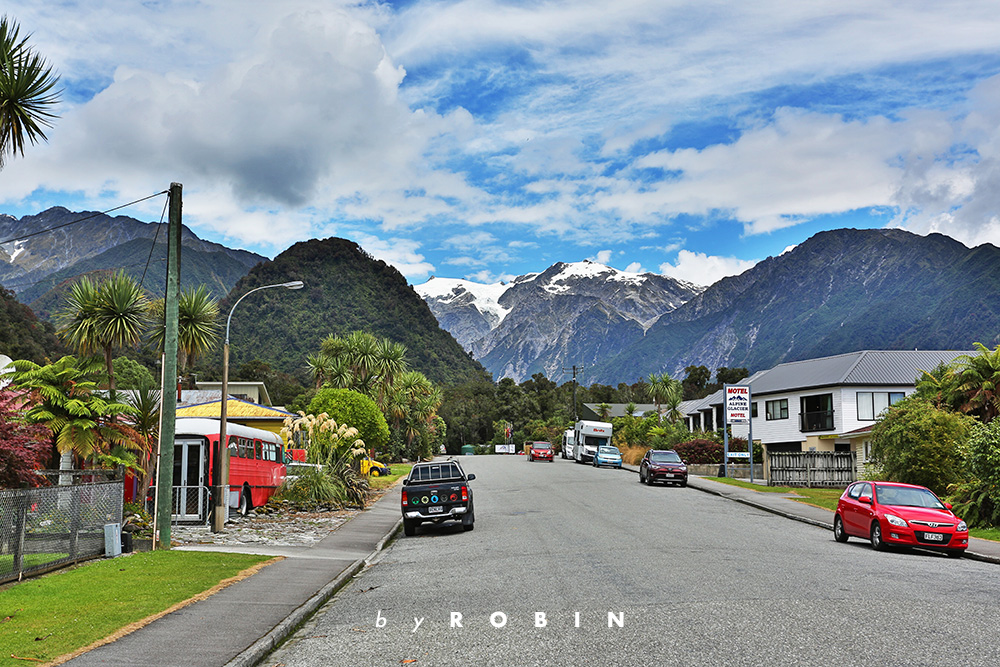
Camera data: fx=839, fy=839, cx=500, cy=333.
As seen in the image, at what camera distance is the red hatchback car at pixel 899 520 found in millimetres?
16859

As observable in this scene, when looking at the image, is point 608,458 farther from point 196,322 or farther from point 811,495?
point 196,322

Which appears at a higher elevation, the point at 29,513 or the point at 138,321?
the point at 138,321

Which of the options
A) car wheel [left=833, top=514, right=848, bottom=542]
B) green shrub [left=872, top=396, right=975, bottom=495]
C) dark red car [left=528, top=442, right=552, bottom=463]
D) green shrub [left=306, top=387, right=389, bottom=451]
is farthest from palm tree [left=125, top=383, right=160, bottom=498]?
dark red car [left=528, top=442, right=552, bottom=463]

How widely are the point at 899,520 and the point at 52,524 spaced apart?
16.0m

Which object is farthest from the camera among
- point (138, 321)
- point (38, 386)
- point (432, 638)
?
point (138, 321)

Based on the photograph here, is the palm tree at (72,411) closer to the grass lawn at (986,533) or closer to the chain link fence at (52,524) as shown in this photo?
the chain link fence at (52,524)

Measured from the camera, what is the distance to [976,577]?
13500mm

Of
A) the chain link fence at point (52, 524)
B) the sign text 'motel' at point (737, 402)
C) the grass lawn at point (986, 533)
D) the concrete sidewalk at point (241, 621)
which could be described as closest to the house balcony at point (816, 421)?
the sign text 'motel' at point (737, 402)

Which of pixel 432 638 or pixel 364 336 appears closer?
pixel 432 638

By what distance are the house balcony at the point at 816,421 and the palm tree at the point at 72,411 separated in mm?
45191

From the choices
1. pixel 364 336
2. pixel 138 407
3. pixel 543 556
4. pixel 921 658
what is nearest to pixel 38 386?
pixel 138 407

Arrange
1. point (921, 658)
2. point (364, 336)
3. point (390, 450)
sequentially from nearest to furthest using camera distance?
point (921, 658) < point (364, 336) < point (390, 450)

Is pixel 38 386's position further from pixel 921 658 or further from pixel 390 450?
pixel 390 450

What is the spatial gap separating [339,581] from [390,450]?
2336 inches
